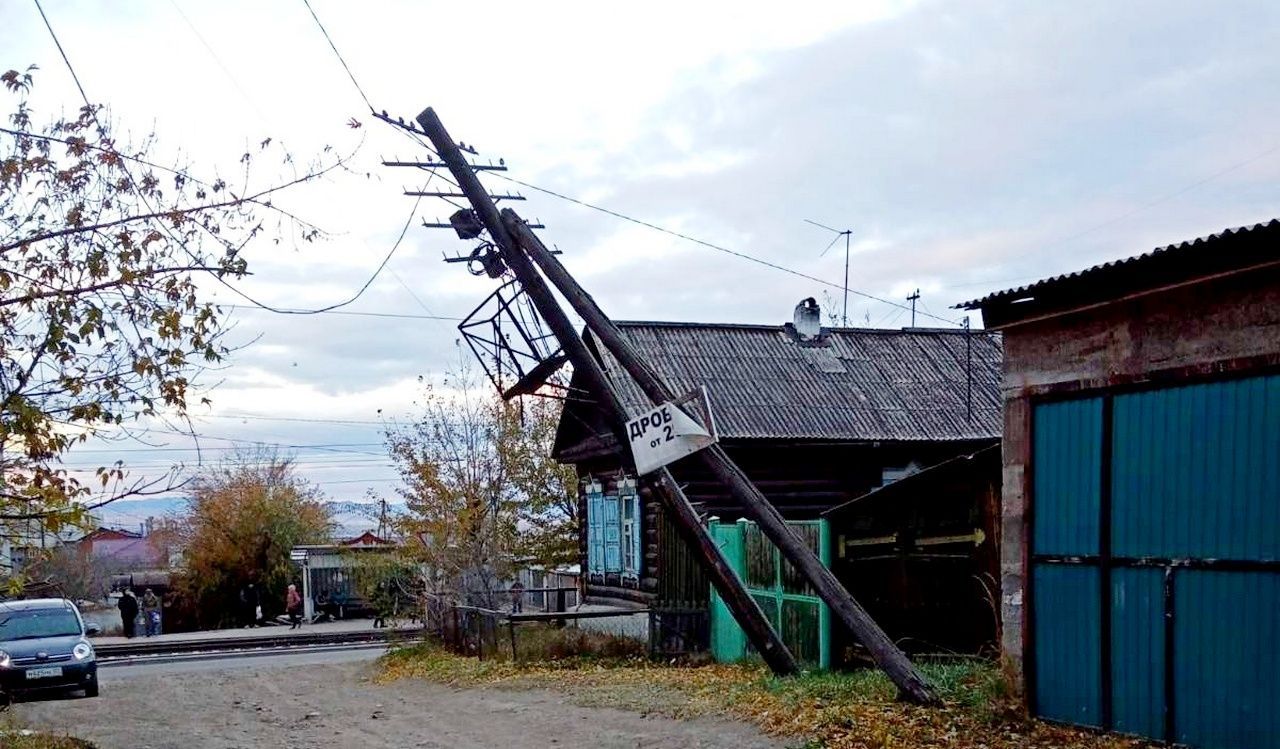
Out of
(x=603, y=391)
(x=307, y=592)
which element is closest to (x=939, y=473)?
(x=603, y=391)

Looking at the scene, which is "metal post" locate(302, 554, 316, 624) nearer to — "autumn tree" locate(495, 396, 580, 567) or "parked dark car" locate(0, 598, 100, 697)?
"autumn tree" locate(495, 396, 580, 567)

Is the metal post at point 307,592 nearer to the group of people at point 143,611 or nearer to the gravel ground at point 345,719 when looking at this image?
the group of people at point 143,611

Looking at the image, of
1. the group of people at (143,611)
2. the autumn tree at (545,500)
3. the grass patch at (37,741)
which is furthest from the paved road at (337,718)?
the group of people at (143,611)

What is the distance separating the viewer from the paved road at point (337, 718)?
12.0m

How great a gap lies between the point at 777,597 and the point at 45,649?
35.8ft

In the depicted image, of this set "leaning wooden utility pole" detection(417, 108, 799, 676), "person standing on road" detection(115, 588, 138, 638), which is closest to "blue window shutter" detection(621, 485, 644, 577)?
"leaning wooden utility pole" detection(417, 108, 799, 676)

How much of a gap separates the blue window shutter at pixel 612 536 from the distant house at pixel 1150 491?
45.4 feet

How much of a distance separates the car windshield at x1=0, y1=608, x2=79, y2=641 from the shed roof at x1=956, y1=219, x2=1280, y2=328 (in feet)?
50.6


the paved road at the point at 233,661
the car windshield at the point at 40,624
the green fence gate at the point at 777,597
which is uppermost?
the green fence gate at the point at 777,597

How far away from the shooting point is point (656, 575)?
71.5 ft

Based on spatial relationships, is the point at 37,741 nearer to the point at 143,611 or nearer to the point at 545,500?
the point at 545,500

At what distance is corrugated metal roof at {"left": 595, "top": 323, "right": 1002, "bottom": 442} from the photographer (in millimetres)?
22125

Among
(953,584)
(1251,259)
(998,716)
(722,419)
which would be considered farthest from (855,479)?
(1251,259)

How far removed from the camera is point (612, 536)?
2452 cm
